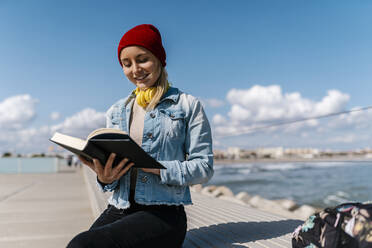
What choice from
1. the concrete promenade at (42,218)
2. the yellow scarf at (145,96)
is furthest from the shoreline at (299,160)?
the concrete promenade at (42,218)

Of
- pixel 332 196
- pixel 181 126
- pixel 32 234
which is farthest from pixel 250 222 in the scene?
pixel 332 196

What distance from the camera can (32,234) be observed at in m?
3.66

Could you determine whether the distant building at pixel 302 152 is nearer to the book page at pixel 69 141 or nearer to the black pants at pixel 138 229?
the black pants at pixel 138 229

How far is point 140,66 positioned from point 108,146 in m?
0.58

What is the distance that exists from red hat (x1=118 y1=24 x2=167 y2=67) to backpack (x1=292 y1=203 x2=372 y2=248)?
3.57 ft

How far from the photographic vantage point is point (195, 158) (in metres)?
1.66

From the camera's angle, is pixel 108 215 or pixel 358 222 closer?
pixel 358 222

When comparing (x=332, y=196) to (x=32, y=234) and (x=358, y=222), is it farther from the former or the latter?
(x=358, y=222)

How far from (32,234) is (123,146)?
292cm

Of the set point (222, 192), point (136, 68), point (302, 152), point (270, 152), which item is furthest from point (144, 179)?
point (222, 192)

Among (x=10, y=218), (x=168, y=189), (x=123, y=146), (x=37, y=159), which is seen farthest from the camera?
(x=37, y=159)

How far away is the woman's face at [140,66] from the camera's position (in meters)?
1.76

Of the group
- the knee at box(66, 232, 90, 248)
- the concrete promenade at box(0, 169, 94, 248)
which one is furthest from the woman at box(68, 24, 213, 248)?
the concrete promenade at box(0, 169, 94, 248)

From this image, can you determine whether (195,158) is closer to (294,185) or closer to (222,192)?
(222,192)
